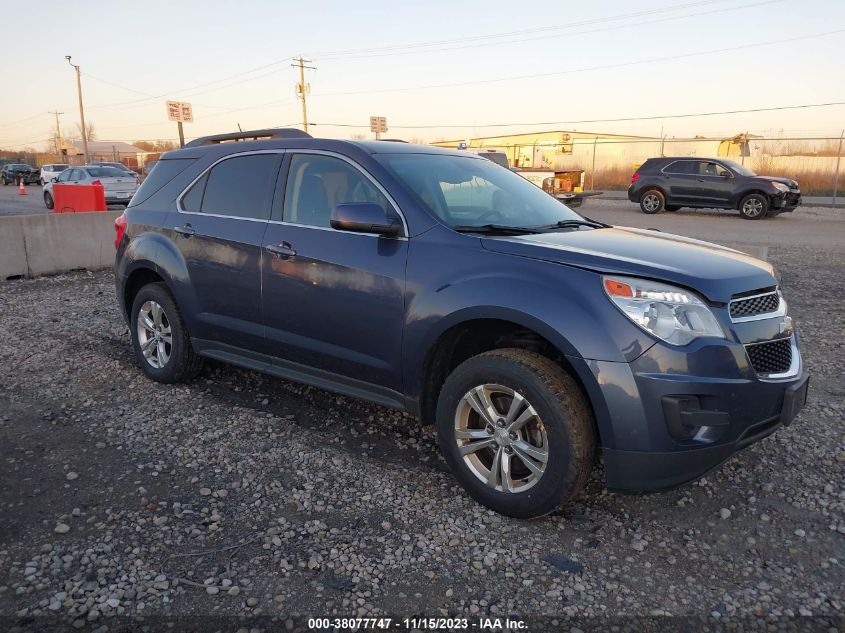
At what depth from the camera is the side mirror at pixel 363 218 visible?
338 centimetres

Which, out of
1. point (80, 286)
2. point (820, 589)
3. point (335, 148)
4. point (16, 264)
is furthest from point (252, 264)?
point (16, 264)

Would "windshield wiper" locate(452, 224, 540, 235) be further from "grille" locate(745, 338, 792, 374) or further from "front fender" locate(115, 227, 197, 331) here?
"front fender" locate(115, 227, 197, 331)

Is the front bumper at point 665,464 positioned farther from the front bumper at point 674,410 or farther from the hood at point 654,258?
the hood at point 654,258

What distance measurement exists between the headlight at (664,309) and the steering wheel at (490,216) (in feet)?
3.45

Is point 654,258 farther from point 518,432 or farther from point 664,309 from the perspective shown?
point 518,432

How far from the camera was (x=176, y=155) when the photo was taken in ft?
16.5

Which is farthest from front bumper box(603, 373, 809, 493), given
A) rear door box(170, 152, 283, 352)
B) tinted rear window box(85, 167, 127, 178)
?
tinted rear window box(85, 167, 127, 178)

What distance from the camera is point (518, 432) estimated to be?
3.12 m

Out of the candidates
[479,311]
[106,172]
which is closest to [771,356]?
[479,311]

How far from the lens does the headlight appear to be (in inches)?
109

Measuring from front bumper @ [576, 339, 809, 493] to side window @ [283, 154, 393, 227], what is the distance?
1754mm

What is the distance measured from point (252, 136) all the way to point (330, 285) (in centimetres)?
175

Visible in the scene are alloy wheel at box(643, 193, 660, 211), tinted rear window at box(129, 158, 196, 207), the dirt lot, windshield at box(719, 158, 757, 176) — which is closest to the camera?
the dirt lot

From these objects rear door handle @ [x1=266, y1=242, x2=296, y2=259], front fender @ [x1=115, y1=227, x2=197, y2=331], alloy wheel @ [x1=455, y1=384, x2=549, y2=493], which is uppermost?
rear door handle @ [x1=266, y1=242, x2=296, y2=259]
